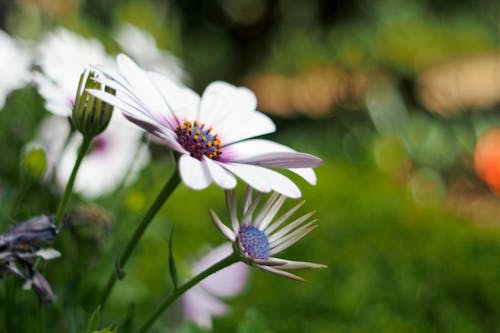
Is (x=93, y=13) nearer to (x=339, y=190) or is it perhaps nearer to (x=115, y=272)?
(x=339, y=190)

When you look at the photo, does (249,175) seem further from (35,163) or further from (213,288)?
(213,288)

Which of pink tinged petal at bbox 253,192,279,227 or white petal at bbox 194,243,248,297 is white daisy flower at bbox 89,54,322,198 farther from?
white petal at bbox 194,243,248,297

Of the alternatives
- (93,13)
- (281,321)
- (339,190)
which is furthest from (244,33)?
(281,321)

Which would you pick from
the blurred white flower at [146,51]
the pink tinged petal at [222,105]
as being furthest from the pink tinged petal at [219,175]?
the blurred white flower at [146,51]

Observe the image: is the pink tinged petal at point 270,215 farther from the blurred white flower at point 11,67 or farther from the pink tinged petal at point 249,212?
the blurred white flower at point 11,67

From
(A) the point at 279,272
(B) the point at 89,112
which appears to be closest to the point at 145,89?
(B) the point at 89,112

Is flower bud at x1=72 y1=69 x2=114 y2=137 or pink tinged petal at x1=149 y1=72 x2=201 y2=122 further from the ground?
pink tinged petal at x1=149 y1=72 x2=201 y2=122

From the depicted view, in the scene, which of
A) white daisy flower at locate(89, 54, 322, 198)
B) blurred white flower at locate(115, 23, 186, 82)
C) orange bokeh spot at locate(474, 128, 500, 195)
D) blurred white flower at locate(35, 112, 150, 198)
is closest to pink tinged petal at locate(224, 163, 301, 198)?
white daisy flower at locate(89, 54, 322, 198)
